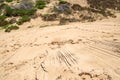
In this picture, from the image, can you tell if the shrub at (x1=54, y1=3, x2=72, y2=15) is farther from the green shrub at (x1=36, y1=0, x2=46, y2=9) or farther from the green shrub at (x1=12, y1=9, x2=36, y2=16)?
the green shrub at (x1=12, y1=9, x2=36, y2=16)

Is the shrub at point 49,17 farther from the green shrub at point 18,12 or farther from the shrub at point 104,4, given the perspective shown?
the shrub at point 104,4

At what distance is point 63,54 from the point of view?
6.79 metres

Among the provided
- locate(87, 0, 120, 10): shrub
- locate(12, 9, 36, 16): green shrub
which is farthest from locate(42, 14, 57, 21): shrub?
locate(87, 0, 120, 10): shrub

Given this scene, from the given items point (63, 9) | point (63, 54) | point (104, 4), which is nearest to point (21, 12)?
point (63, 9)

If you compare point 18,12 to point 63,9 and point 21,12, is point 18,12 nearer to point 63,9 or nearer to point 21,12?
point 21,12

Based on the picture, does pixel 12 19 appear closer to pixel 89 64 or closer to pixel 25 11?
pixel 25 11

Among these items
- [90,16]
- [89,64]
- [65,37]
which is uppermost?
[90,16]

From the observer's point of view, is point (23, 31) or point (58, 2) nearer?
point (23, 31)

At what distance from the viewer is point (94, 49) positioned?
6805mm

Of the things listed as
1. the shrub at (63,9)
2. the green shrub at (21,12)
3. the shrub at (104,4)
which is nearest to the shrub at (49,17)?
the shrub at (63,9)

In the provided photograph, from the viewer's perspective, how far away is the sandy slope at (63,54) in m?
5.66

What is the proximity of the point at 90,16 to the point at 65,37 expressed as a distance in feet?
13.9

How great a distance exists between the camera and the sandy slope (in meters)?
5.66

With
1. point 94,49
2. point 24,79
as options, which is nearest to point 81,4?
point 94,49
